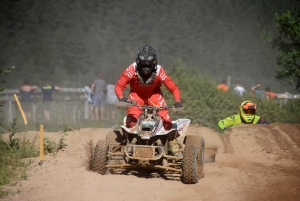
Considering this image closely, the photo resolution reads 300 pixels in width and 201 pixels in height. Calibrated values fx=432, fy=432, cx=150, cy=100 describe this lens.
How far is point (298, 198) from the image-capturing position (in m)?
6.65

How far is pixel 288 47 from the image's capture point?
17.0m

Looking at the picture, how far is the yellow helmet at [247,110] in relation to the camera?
11.4 m

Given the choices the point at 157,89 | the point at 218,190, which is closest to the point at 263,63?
the point at 157,89

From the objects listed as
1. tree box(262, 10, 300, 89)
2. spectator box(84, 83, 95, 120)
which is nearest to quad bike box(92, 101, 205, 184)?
tree box(262, 10, 300, 89)

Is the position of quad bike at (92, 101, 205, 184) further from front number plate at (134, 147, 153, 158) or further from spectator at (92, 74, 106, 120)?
spectator at (92, 74, 106, 120)

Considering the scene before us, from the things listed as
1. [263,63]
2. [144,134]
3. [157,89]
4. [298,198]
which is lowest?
[298,198]

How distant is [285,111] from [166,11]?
1621 centimetres

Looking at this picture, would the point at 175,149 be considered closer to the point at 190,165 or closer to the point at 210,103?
the point at 190,165

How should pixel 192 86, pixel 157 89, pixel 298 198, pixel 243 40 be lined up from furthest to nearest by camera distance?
1. pixel 243 40
2. pixel 192 86
3. pixel 157 89
4. pixel 298 198

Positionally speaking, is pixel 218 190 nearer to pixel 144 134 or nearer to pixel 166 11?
pixel 144 134

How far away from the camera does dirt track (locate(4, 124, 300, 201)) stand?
6641 millimetres

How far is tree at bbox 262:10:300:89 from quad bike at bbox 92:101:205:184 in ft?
30.6

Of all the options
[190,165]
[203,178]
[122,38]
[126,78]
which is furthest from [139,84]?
[122,38]

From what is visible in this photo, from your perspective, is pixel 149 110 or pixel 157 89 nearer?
pixel 149 110
